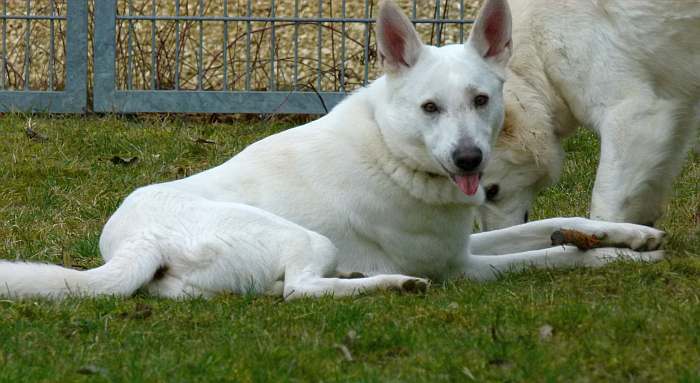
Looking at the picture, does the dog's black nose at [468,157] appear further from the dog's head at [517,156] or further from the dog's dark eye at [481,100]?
the dog's head at [517,156]

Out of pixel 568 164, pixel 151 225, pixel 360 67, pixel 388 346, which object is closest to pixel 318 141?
pixel 151 225

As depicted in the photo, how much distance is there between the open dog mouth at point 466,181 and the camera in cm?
432

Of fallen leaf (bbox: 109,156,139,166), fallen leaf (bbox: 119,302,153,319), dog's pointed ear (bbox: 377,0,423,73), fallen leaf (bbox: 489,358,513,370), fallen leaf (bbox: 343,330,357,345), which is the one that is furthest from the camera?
fallen leaf (bbox: 109,156,139,166)

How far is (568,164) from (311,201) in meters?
3.36

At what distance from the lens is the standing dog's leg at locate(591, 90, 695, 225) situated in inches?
213

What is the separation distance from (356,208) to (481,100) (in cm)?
70

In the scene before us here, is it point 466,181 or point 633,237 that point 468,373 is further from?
point 633,237

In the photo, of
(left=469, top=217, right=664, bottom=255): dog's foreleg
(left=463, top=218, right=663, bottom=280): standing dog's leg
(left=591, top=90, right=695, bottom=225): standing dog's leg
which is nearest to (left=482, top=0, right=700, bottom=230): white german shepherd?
(left=591, top=90, right=695, bottom=225): standing dog's leg

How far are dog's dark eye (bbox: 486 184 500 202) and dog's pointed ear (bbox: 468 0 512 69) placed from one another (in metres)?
1.33

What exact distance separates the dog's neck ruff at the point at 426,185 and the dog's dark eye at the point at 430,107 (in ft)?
0.99

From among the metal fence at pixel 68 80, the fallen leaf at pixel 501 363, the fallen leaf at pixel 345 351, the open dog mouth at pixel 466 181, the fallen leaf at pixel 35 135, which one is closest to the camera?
the fallen leaf at pixel 501 363

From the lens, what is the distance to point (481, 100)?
4383 mm

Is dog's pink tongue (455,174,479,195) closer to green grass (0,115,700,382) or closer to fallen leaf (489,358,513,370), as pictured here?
green grass (0,115,700,382)

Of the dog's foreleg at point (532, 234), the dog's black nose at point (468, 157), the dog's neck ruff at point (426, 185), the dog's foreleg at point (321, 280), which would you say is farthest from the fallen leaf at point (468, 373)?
the dog's foreleg at point (532, 234)
